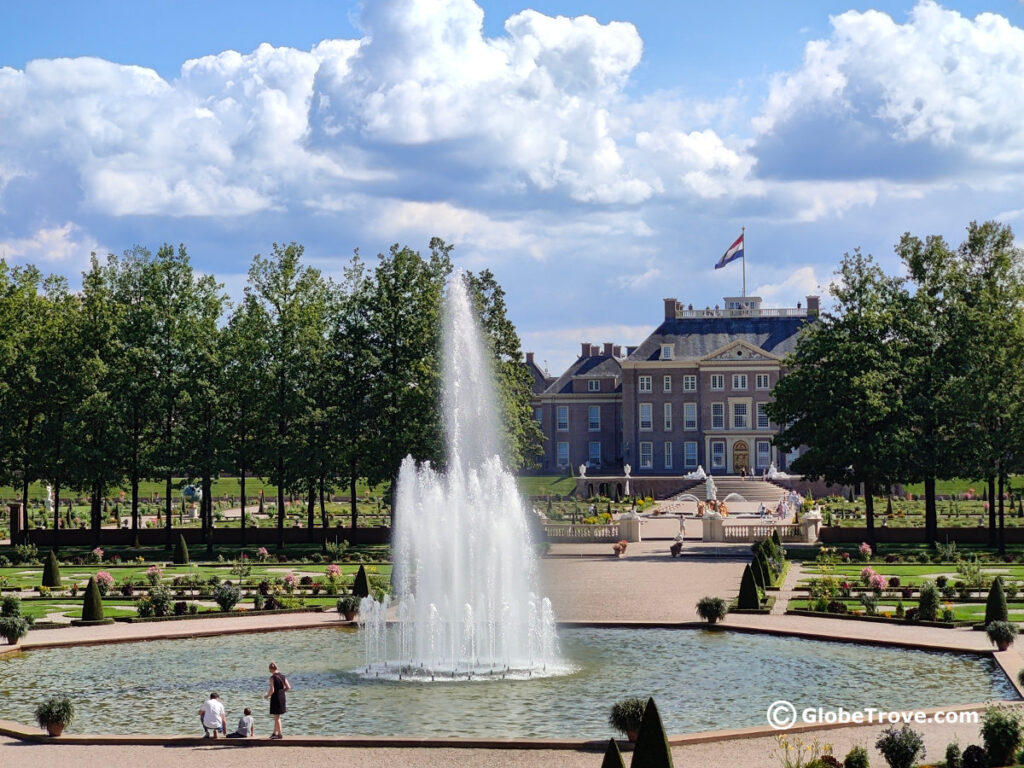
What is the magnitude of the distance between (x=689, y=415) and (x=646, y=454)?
525cm

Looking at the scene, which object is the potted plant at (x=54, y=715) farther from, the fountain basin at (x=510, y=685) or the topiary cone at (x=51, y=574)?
the topiary cone at (x=51, y=574)

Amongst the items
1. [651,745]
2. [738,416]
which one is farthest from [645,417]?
[651,745]

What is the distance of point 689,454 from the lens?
119 m

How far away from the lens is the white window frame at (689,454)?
119m

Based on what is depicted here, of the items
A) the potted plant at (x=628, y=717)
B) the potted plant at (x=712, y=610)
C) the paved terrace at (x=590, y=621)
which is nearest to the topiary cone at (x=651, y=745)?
the paved terrace at (x=590, y=621)

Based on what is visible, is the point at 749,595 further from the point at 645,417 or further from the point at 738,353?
the point at 645,417

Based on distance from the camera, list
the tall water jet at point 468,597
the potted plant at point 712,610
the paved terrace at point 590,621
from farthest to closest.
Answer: the potted plant at point 712,610
the tall water jet at point 468,597
the paved terrace at point 590,621

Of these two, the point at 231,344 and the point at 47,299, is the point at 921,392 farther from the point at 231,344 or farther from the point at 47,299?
the point at 47,299

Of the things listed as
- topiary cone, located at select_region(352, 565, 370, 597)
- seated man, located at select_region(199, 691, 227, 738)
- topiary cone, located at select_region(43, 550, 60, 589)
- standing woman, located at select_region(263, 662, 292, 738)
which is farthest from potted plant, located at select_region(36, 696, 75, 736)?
topiary cone, located at select_region(43, 550, 60, 589)

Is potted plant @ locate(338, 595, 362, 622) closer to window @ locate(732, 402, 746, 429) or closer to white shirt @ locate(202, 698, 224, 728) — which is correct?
white shirt @ locate(202, 698, 224, 728)

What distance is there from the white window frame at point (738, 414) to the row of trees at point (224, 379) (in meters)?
53.8

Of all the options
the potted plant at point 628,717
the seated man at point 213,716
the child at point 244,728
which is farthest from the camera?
the child at point 244,728

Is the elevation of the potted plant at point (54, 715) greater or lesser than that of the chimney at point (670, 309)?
lesser

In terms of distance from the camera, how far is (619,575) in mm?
49031
